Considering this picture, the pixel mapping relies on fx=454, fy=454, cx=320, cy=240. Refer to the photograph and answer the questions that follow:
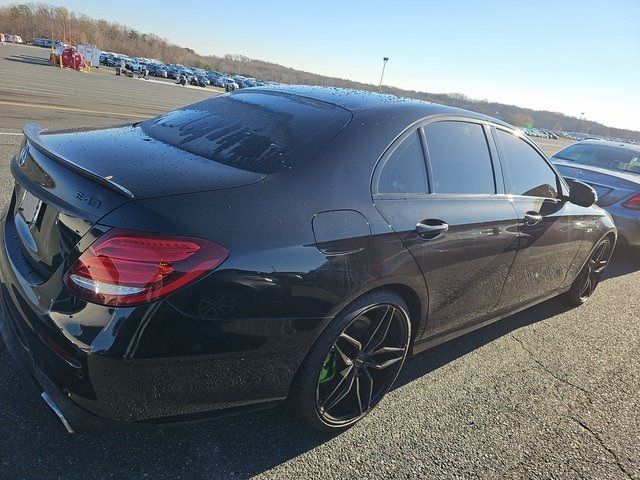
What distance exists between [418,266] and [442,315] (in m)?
0.52

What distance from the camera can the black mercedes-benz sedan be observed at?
5.38 feet

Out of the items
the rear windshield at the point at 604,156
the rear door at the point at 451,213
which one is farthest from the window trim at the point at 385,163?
the rear windshield at the point at 604,156

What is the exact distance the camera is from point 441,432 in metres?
2.52

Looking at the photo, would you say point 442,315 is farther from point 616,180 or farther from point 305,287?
point 616,180

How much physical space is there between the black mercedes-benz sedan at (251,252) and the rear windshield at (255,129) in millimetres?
14

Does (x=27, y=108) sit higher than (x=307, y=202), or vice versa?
(x=307, y=202)

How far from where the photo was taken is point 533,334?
3861 mm

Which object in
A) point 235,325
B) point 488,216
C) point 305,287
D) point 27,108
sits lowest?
point 27,108

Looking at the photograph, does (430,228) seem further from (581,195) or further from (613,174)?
(613,174)

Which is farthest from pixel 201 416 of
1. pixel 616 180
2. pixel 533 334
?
pixel 616 180

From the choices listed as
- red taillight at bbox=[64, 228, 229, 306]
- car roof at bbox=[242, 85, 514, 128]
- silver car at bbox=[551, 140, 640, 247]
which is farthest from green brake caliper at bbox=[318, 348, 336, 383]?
silver car at bbox=[551, 140, 640, 247]

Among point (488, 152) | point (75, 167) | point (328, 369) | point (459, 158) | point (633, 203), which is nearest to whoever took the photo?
point (75, 167)

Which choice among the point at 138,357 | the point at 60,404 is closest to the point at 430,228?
the point at 138,357

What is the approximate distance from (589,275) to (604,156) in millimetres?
3838
